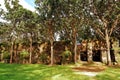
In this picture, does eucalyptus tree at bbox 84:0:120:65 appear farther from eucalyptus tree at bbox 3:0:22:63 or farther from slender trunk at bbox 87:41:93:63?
eucalyptus tree at bbox 3:0:22:63

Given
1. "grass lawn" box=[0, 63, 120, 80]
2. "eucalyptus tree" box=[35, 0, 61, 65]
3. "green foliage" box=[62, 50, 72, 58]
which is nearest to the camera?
"grass lawn" box=[0, 63, 120, 80]

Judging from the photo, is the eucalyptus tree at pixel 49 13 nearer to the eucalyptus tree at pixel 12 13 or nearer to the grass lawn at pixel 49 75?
the eucalyptus tree at pixel 12 13

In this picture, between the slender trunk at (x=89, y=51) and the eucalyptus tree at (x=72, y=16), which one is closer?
the eucalyptus tree at (x=72, y=16)

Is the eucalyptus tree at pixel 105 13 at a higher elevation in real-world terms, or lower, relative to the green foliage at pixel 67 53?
higher

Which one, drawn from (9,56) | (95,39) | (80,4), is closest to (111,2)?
(80,4)

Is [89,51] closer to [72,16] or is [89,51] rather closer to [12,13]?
[72,16]

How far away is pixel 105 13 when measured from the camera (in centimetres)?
2369

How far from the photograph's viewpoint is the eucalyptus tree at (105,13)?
74.9 feet

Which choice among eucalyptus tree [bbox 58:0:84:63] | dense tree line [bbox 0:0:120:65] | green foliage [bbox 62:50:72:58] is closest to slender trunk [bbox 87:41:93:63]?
dense tree line [bbox 0:0:120:65]

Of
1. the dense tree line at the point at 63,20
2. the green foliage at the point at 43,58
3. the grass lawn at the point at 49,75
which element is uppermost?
the dense tree line at the point at 63,20

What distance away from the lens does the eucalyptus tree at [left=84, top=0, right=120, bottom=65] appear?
2283 centimetres

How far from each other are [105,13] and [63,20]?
5456mm

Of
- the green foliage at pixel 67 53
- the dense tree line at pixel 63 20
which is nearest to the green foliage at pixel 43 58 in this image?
the dense tree line at pixel 63 20

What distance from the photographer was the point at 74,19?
78.9ft
